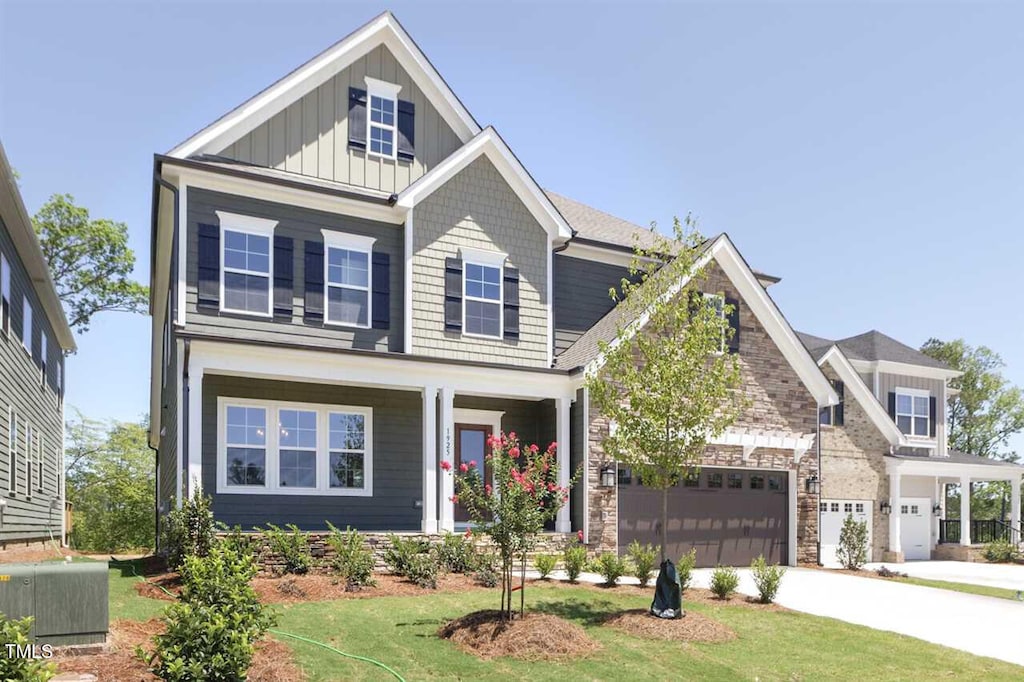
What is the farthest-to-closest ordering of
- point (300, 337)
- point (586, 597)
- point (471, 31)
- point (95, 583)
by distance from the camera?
point (300, 337) < point (471, 31) < point (586, 597) < point (95, 583)

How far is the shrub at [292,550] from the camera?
43.9 feet

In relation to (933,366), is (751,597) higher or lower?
lower

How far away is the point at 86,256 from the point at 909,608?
3229 centimetres

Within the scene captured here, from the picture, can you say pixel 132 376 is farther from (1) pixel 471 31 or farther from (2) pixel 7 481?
(1) pixel 471 31

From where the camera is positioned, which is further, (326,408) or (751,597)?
(326,408)

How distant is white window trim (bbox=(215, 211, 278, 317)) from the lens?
50.9 ft

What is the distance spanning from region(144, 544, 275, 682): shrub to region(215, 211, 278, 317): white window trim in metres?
9.13

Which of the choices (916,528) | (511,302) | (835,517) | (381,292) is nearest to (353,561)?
(381,292)

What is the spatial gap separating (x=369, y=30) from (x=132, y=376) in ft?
121

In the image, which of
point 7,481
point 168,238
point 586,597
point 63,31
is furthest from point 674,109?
point 7,481

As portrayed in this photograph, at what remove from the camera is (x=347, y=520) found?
16.7 m

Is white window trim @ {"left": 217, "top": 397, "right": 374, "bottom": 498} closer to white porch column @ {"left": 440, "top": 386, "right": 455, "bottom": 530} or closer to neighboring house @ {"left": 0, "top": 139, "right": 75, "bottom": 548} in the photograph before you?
white porch column @ {"left": 440, "top": 386, "right": 455, "bottom": 530}

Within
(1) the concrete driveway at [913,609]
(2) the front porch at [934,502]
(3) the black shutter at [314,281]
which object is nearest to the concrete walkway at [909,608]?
(1) the concrete driveway at [913,609]

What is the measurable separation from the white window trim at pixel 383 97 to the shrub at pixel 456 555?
8.28m
